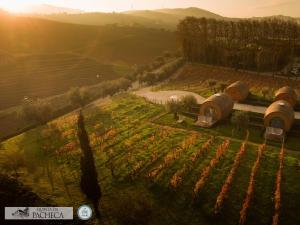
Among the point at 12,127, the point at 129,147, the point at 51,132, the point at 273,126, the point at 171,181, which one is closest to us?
the point at 171,181

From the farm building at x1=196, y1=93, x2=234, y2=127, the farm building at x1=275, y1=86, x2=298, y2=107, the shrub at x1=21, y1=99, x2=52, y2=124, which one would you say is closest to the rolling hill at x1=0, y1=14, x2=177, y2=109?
the shrub at x1=21, y1=99, x2=52, y2=124

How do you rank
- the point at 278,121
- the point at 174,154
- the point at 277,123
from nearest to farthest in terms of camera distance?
the point at 174,154, the point at 278,121, the point at 277,123

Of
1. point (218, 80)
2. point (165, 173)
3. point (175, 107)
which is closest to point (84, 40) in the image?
point (218, 80)

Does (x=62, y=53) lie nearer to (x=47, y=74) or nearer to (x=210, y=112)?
(x=47, y=74)

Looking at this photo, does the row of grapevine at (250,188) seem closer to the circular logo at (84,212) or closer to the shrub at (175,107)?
the circular logo at (84,212)

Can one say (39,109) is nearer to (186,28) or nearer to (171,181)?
(171,181)

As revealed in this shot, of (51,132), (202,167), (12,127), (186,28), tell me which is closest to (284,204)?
(202,167)

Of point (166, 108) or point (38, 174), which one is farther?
point (166, 108)
